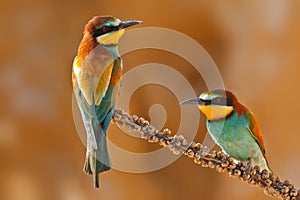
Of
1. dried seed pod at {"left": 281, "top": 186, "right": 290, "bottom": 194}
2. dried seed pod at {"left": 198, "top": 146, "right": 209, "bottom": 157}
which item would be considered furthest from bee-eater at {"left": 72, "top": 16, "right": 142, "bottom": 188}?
dried seed pod at {"left": 281, "top": 186, "right": 290, "bottom": 194}

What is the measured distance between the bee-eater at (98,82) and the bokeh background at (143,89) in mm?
847

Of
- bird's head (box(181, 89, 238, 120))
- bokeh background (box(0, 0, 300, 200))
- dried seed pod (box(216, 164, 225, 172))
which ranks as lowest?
bokeh background (box(0, 0, 300, 200))

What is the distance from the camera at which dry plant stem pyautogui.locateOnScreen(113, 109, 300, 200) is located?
0.56m

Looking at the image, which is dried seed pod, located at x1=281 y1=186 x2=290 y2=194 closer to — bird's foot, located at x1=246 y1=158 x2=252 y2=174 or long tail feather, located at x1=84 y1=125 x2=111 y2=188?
bird's foot, located at x1=246 y1=158 x2=252 y2=174

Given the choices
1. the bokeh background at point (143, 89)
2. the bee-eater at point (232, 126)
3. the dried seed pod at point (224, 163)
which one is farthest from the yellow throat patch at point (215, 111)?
the bokeh background at point (143, 89)

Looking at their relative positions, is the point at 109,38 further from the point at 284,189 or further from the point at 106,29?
the point at 284,189

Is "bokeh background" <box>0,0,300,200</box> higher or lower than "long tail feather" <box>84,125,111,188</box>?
lower

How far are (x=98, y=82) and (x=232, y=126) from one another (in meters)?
0.23

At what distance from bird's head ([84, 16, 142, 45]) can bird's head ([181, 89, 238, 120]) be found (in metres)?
0.13

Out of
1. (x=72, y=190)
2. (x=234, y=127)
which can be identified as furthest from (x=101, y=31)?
(x=72, y=190)

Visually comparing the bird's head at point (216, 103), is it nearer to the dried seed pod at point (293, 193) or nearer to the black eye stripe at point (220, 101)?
the black eye stripe at point (220, 101)

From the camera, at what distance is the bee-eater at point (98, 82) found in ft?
1.91

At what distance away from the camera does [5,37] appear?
1478 mm

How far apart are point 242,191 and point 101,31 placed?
3.42ft
